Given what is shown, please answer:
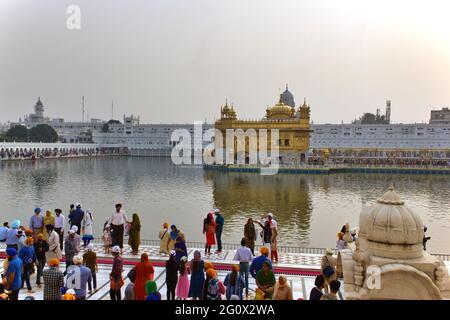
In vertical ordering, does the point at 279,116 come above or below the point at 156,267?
above

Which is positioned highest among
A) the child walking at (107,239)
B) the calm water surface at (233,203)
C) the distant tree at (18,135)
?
the distant tree at (18,135)

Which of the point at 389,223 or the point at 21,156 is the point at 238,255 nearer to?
the point at 389,223

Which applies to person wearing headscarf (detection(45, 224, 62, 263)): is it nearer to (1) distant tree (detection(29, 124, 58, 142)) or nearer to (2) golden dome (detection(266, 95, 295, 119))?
(2) golden dome (detection(266, 95, 295, 119))

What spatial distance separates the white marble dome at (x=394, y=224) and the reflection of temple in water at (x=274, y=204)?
7004 mm

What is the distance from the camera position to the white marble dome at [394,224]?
20.8 feet

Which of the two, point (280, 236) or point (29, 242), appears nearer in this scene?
point (29, 242)

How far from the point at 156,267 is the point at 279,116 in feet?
156

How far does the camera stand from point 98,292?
787cm

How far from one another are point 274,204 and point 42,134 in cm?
7276

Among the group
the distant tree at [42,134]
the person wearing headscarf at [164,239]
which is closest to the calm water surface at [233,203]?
the person wearing headscarf at [164,239]

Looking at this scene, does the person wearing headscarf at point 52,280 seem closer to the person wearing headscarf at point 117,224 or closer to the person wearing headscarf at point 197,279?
the person wearing headscarf at point 197,279

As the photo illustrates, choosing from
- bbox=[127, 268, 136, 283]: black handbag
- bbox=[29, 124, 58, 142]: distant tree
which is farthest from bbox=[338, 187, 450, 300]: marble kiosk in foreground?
bbox=[29, 124, 58, 142]: distant tree
